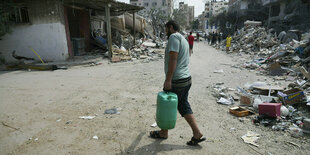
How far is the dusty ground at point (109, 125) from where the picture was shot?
2441mm

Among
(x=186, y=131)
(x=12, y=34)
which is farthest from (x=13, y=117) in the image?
(x=12, y=34)

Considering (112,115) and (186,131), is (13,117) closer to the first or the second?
(112,115)

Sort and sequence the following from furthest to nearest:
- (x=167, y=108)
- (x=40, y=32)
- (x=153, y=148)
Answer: (x=40, y=32)
(x=153, y=148)
(x=167, y=108)

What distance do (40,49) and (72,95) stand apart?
6539 millimetres

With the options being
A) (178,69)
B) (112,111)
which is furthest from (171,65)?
(112,111)

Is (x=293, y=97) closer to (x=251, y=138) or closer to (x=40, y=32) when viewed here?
(x=251, y=138)

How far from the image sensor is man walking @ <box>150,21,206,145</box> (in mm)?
2184

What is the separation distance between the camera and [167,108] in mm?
2312

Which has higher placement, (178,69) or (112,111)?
(178,69)

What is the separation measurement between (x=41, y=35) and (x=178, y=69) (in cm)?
956

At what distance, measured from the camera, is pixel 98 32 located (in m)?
13.4

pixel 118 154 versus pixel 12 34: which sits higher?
pixel 12 34

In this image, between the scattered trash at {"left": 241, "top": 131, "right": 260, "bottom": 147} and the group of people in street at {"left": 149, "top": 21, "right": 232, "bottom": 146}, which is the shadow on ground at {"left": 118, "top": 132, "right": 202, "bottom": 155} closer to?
the group of people in street at {"left": 149, "top": 21, "right": 232, "bottom": 146}

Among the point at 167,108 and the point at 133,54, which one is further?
the point at 133,54
